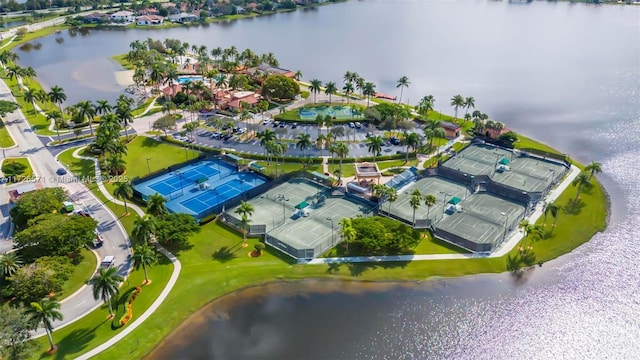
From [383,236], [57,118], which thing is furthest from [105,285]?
[57,118]

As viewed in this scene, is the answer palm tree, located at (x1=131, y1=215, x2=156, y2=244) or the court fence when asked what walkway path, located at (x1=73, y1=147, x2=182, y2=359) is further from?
the court fence

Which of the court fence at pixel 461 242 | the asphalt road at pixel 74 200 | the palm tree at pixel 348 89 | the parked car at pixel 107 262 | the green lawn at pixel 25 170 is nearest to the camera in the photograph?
the asphalt road at pixel 74 200

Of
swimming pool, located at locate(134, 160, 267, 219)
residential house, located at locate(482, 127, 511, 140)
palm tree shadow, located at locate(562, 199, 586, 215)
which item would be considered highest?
residential house, located at locate(482, 127, 511, 140)

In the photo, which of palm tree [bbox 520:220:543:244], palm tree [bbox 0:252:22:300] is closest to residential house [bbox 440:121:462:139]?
palm tree [bbox 520:220:543:244]

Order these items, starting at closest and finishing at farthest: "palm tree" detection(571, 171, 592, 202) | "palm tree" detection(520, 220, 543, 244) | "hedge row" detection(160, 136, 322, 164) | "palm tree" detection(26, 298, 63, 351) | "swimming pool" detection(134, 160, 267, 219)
Answer: "palm tree" detection(26, 298, 63, 351) < "palm tree" detection(520, 220, 543, 244) < "swimming pool" detection(134, 160, 267, 219) < "palm tree" detection(571, 171, 592, 202) < "hedge row" detection(160, 136, 322, 164)

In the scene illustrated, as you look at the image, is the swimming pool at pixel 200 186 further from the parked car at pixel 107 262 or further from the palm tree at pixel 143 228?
the parked car at pixel 107 262

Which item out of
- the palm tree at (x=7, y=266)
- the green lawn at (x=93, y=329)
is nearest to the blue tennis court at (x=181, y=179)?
the green lawn at (x=93, y=329)

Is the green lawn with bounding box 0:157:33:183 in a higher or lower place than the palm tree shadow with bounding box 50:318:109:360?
higher

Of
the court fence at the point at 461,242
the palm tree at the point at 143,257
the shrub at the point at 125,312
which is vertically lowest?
the court fence at the point at 461,242

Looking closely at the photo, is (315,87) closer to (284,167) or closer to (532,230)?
(284,167)
